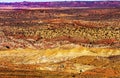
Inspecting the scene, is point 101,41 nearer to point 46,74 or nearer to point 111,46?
point 111,46

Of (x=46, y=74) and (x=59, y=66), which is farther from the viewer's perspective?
(x=59, y=66)

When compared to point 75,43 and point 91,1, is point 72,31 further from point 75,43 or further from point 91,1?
point 91,1

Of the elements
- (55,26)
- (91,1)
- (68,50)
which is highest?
(68,50)

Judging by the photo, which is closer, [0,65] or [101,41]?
[0,65]

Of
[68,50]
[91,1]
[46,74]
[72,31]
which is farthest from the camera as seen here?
[91,1]

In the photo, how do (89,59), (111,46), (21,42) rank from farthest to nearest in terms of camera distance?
(21,42) → (111,46) → (89,59)

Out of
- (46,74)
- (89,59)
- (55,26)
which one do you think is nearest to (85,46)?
(89,59)

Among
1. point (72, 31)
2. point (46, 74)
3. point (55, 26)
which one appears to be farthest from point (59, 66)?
point (55, 26)

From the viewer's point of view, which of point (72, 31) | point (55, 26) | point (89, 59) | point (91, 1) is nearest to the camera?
point (89, 59)

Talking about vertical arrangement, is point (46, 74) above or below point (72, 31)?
above
